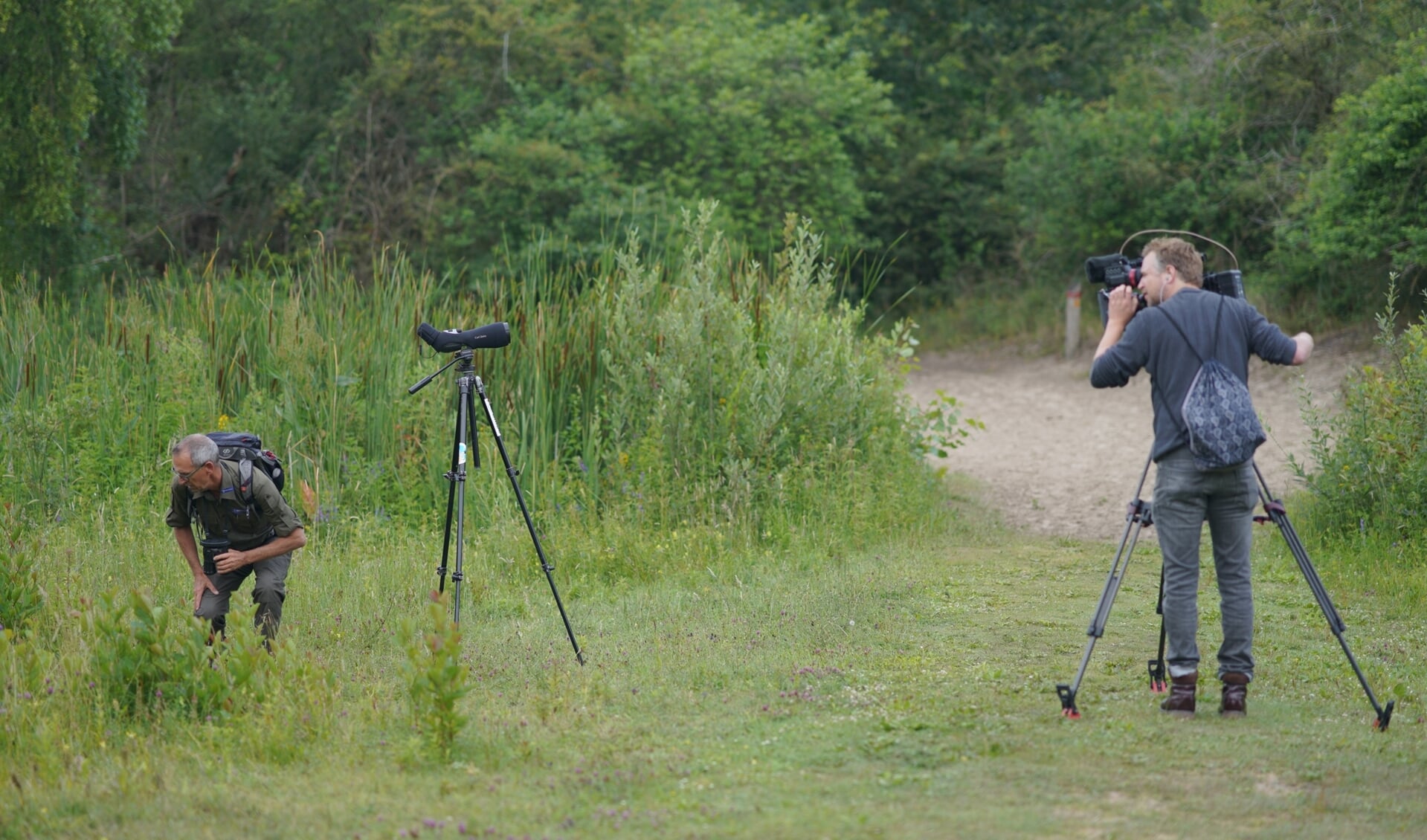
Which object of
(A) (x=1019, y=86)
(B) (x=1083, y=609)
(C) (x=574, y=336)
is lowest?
(B) (x=1083, y=609)

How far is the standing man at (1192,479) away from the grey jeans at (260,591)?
3.68 metres

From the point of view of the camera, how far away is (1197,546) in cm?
516

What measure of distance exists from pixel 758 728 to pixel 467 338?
2397mm

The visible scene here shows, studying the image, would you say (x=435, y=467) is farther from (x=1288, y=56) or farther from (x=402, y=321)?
(x=1288, y=56)

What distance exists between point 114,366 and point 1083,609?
23.0 ft

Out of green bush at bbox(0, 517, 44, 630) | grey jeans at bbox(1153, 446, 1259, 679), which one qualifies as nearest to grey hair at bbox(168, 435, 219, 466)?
green bush at bbox(0, 517, 44, 630)

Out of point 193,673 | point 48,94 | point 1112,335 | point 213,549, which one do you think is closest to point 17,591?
point 213,549

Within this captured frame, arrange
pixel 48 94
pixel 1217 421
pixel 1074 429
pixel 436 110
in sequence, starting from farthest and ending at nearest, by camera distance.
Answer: pixel 436 110
pixel 1074 429
pixel 48 94
pixel 1217 421

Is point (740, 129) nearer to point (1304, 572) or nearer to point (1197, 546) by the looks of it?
point (1304, 572)

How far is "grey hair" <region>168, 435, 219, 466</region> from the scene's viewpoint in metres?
5.68

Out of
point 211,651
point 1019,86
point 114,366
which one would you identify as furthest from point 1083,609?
point 1019,86

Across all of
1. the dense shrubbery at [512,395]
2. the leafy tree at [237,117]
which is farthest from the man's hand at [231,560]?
the leafy tree at [237,117]

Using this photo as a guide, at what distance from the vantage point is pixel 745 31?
81.7ft

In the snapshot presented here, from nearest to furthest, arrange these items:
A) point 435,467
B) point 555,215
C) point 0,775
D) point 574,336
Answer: point 0,775 → point 435,467 → point 574,336 → point 555,215
